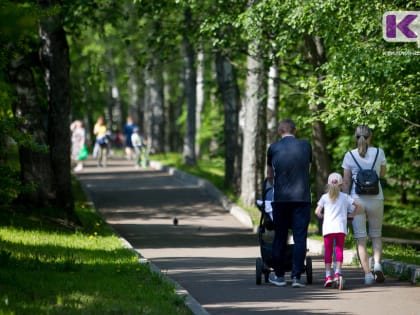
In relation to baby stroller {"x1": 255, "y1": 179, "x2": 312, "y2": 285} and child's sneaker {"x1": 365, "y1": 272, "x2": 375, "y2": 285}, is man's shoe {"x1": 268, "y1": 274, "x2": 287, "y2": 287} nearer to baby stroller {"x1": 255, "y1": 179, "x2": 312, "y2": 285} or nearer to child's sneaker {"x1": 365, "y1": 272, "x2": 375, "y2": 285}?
baby stroller {"x1": 255, "y1": 179, "x2": 312, "y2": 285}

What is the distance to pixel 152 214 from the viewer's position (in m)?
27.3

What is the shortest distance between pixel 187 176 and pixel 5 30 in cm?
3221

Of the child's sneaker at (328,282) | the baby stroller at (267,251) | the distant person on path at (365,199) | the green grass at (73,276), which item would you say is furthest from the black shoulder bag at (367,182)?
the green grass at (73,276)

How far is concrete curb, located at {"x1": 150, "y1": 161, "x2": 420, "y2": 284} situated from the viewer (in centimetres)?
1369

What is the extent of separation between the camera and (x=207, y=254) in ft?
59.2

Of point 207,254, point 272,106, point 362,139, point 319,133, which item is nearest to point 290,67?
point 272,106

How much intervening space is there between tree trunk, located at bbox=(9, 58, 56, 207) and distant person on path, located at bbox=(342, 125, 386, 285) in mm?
8489

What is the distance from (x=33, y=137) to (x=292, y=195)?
353 inches

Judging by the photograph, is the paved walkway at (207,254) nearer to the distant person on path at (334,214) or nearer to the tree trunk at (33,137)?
the distant person on path at (334,214)

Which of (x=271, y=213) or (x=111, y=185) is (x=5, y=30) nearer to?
(x=271, y=213)

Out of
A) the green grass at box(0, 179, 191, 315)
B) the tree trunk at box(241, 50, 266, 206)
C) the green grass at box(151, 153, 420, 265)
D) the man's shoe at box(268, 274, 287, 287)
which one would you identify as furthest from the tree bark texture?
the man's shoe at box(268, 274, 287, 287)

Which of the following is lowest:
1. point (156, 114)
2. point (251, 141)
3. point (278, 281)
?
point (278, 281)

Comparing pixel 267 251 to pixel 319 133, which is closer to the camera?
pixel 267 251

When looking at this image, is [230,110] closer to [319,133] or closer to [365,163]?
[319,133]
